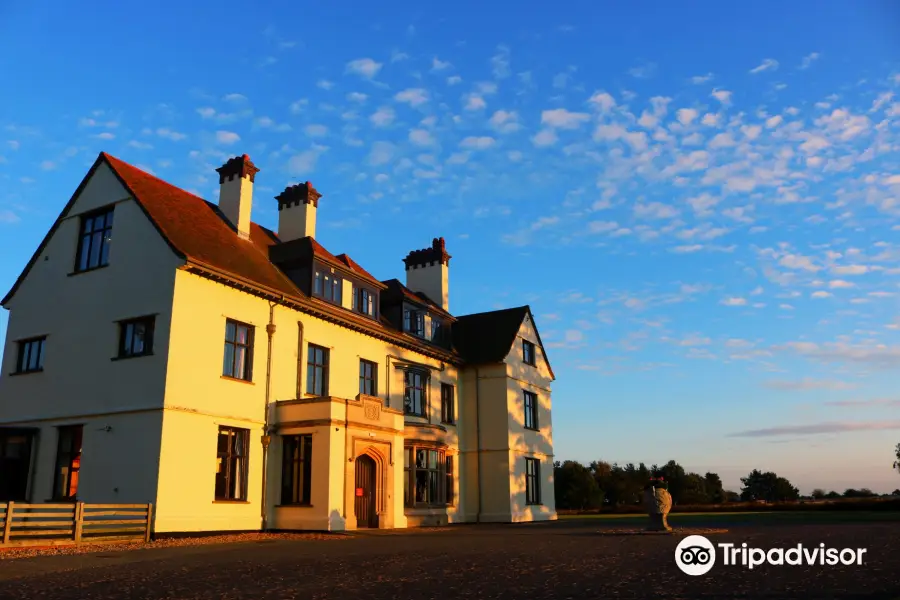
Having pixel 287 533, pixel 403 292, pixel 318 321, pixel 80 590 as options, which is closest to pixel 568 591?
pixel 80 590

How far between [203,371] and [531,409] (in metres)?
20.7

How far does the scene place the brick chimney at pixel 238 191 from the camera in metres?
27.5

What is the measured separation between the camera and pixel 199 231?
80.5 ft

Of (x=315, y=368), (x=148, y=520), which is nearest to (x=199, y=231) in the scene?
(x=315, y=368)

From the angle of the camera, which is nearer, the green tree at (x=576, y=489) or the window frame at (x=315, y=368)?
the window frame at (x=315, y=368)

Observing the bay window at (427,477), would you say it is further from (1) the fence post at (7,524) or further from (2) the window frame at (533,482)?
(1) the fence post at (7,524)

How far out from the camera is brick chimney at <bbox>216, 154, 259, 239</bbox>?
27469 mm

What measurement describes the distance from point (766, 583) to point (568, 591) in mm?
3099

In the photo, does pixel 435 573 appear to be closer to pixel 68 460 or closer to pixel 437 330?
pixel 68 460

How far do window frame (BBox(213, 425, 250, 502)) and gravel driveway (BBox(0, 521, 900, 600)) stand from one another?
4.92 meters

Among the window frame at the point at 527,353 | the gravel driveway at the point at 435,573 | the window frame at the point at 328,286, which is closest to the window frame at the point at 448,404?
the window frame at the point at 527,353

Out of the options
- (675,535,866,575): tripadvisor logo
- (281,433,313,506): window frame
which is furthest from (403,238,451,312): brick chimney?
(675,535,866,575): tripadvisor logo

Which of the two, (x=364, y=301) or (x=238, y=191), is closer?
(x=238, y=191)

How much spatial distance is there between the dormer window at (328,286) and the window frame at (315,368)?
76.3 inches
